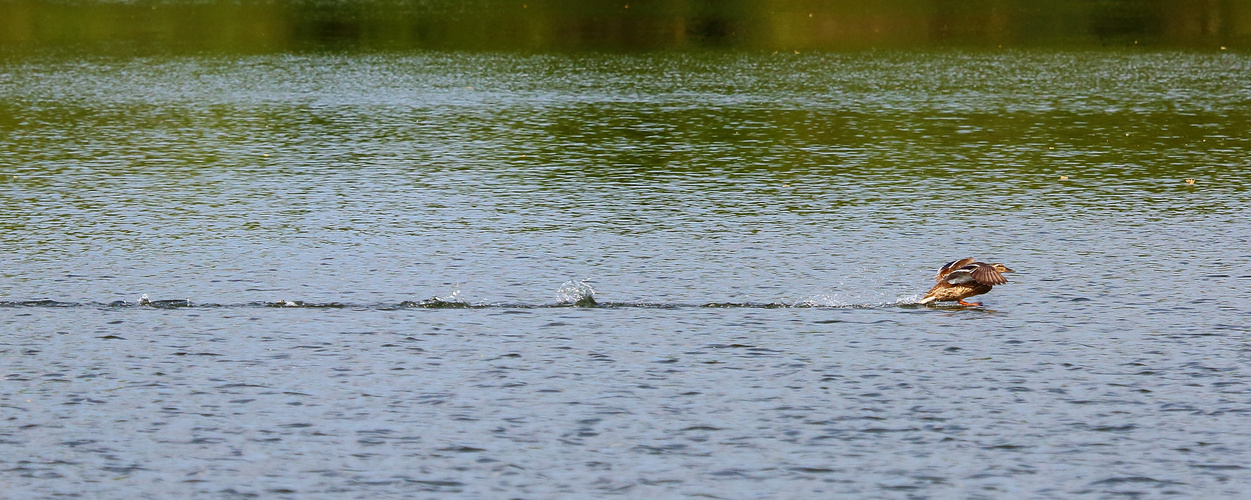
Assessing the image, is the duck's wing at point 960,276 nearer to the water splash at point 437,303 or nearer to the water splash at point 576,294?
the water splash at point 576,294

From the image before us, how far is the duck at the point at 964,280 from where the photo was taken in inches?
659

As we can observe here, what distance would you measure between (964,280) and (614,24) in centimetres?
5109

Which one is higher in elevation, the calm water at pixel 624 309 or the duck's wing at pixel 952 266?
the duck's wing at pixel 952 266

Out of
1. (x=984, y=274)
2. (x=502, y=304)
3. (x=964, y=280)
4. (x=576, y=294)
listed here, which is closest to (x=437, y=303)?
(x=502, y=304)

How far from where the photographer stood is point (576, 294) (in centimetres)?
1739

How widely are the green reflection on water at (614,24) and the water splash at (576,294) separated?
3955 cm

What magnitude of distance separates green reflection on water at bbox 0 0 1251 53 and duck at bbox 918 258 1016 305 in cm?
4032

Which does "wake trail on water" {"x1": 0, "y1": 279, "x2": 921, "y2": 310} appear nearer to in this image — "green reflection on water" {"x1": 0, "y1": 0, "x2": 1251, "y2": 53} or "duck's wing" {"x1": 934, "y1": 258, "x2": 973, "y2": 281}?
"duck's wing" {"x1": 934, "y1": 258, "x2": 973, "y2": 281}

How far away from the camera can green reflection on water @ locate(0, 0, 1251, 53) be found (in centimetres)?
5875

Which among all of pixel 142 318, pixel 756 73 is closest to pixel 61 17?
pixel 756 73

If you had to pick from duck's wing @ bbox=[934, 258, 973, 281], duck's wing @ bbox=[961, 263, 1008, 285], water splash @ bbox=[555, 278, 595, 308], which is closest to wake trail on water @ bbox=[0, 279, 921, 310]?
water splash @ bbox=[555, 278, 595, 308]

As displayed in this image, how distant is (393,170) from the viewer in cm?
2844

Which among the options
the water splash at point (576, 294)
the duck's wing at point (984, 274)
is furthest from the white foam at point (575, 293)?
the duck's wing at point (984, 274)

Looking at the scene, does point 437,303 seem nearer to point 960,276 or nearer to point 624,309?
point 624,309
